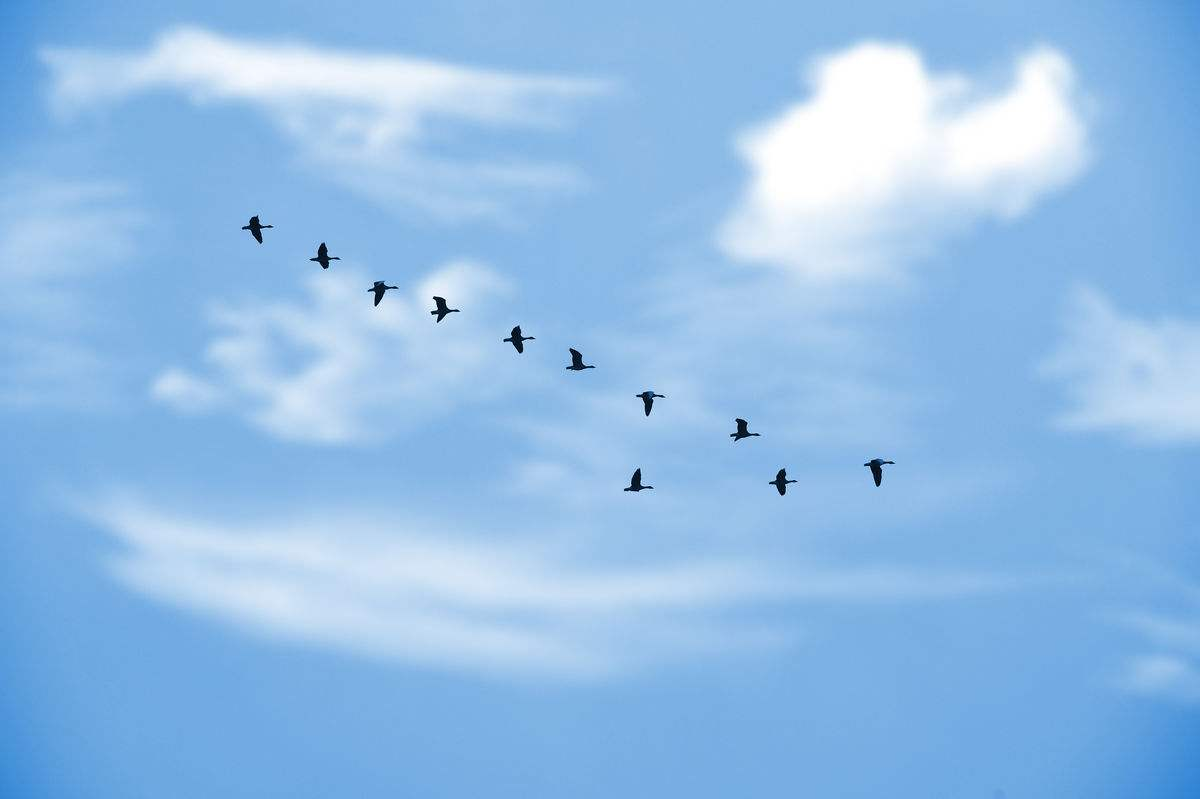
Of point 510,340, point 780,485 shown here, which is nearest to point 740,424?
point 780,485

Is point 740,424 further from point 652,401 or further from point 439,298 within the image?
point 439,298

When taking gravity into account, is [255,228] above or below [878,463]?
above

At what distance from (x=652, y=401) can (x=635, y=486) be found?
5.89 meters

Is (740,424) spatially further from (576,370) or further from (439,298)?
(439,298)

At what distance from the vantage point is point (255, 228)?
101875mm

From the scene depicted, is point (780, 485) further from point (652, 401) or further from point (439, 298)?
point (439, 298)

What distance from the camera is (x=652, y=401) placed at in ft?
349

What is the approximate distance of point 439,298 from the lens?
105m

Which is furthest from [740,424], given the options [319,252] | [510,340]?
[319,252]

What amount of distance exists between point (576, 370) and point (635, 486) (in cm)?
829

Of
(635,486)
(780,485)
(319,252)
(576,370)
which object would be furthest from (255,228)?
(780,485)

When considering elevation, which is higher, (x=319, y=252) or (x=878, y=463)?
(x=319, y=252)

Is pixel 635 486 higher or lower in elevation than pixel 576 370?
lower

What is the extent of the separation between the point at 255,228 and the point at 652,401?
→ 1041 inches
